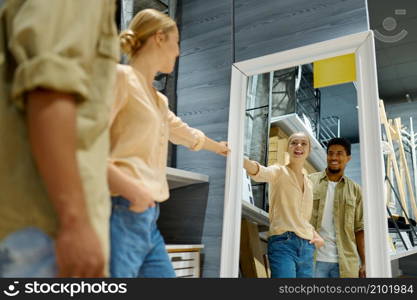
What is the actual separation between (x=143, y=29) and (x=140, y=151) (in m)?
0.36

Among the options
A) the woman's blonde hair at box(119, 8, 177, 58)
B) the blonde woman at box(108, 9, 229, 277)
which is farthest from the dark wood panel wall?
the woman's blonde hair at box(119, 8, 177, 58)

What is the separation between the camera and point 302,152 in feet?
5.58

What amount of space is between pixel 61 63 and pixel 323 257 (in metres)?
1.37

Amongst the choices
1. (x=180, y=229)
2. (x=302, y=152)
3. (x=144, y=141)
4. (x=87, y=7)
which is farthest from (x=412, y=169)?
(x=87, y=7)

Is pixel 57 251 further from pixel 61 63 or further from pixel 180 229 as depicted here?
pixel 180 229

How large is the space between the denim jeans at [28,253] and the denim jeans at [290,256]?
1223 millimetres

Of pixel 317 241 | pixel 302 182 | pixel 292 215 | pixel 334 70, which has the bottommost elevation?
pixel 317 241

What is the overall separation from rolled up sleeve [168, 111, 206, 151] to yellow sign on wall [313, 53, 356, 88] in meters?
0.67

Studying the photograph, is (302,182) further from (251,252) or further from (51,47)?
(51,47)

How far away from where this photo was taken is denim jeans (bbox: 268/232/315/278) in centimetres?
159

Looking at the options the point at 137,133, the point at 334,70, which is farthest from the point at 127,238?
the point at 334,70

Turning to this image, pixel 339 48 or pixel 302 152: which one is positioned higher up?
pixel 339 48

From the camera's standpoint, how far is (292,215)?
1.67m

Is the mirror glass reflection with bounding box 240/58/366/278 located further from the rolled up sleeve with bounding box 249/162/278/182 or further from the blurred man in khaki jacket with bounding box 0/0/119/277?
the blurred man in khaki jacket with bounding box 0/0/119/277
